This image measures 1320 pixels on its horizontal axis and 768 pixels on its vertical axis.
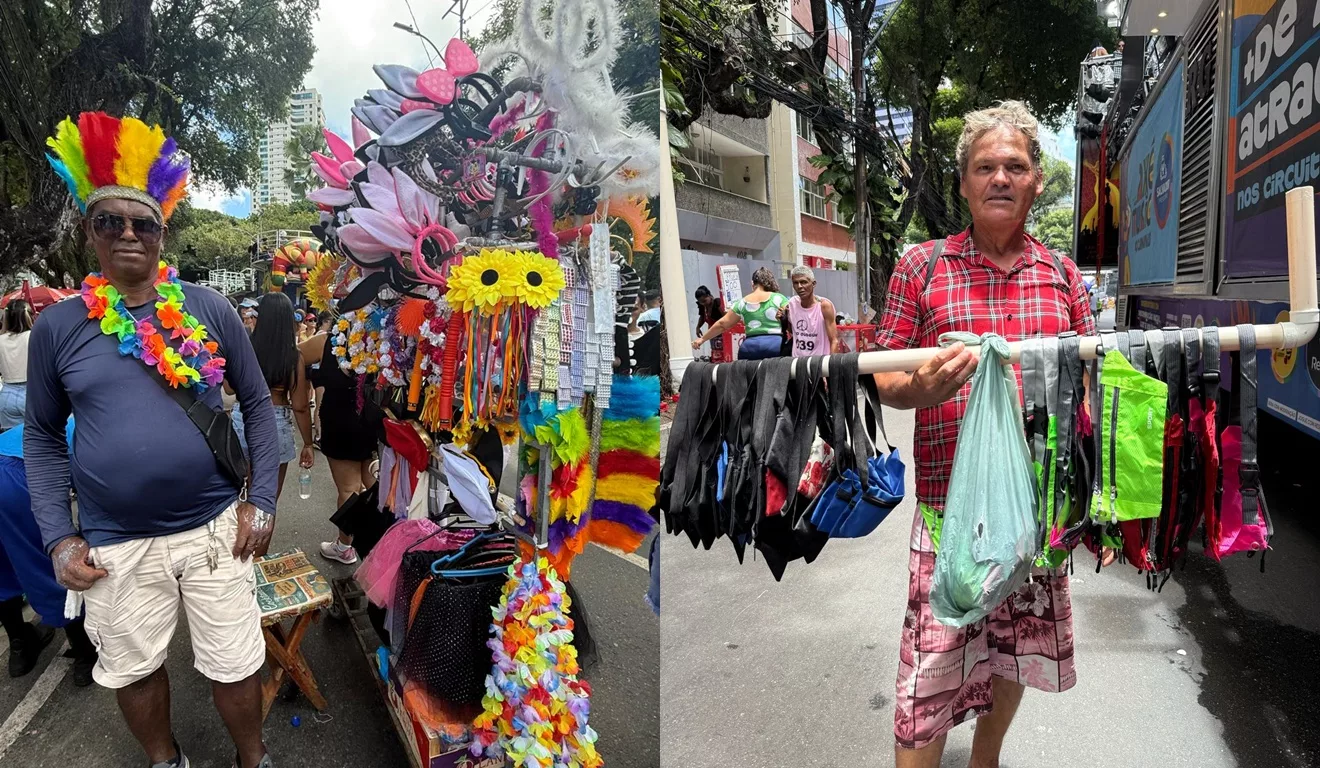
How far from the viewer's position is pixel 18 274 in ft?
10.8

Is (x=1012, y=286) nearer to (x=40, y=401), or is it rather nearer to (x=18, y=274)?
(x=40, y=401)

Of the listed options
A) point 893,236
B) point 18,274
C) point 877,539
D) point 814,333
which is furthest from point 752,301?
point 893,236

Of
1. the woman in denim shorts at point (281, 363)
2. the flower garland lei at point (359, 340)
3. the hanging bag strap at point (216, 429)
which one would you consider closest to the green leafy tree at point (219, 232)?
the woman in denim shorts at point (281, 363)

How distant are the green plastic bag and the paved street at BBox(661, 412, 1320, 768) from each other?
1.32m

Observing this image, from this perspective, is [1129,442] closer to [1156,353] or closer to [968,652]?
[1156,353]

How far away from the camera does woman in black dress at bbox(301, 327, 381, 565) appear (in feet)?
12.3

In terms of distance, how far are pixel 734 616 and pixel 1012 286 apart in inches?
93.8

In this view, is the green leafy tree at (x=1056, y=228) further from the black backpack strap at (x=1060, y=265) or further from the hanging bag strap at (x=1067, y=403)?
the hanging bag strap at (x=1067, y=403)

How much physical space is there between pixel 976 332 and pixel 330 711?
115 inches

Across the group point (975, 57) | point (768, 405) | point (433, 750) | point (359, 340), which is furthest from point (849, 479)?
point (975, 57)

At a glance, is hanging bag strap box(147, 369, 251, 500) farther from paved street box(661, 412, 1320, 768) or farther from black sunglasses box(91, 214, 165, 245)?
paved street box(661, 412, 1320, 768)

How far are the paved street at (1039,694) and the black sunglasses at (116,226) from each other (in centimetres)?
242

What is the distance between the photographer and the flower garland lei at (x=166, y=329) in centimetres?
227

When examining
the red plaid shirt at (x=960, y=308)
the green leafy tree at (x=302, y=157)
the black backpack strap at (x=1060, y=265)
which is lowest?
the red plaid shirt at (x=960, y=308)
